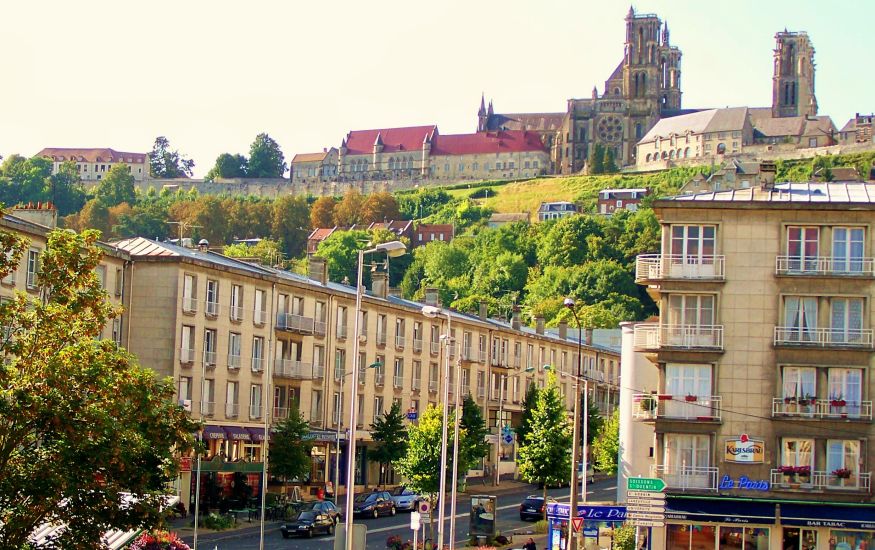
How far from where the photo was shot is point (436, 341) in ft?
355

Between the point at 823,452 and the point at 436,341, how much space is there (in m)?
52.9

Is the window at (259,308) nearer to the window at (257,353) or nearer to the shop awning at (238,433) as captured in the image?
the window at (257,353)

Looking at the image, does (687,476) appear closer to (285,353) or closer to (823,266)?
(823,266)

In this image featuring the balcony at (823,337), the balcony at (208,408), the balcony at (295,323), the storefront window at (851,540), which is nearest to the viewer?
the storefront window at (851,540)

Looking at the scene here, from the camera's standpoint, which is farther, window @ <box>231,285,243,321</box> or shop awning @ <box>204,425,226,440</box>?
window @ <box>231,285,243,321</box>

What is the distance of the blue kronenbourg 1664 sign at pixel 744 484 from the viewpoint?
187 ft

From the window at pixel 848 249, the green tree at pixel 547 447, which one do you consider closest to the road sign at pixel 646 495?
the window at pixel 848 249

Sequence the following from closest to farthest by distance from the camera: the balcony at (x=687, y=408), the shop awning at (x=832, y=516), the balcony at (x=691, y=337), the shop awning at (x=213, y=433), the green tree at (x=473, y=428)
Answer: the shop awning at (x=832, y=516), the balcony at (x=687, y=408), the balcony at (x=691, y=337), the shop awning at (x=213, y=433), the green tree at (x=473, y=428)

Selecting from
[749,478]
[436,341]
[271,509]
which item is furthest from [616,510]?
[436,341]

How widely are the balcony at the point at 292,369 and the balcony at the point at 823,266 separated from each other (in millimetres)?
38889

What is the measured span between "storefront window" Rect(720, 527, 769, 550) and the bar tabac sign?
2.45 meters

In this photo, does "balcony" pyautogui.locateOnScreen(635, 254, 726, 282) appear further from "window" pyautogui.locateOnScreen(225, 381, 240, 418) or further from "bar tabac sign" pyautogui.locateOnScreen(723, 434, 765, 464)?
"window" pyautogui.locateOnScreen(225, 381, 240, 418)

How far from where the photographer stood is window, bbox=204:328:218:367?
3287 inches

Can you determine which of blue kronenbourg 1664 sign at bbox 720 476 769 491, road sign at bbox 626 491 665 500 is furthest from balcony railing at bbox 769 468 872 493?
road sign at bbox 626 491 665 500
